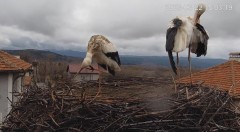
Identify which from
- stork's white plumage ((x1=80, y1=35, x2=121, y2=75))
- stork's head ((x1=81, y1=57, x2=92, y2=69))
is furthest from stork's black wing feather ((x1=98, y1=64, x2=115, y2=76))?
stork's head ((x1=81, y1=57, x2=92, y2=69))

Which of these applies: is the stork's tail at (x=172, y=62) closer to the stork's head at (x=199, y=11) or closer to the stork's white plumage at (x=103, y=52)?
the stork's head at (x=199, y=11)

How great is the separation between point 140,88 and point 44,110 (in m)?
1.47

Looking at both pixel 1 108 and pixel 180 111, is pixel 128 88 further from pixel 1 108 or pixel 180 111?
pixel 1 108

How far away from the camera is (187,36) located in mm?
6055

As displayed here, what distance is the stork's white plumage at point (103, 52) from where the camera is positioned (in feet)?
23.7

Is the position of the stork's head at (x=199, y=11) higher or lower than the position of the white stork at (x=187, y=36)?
higher

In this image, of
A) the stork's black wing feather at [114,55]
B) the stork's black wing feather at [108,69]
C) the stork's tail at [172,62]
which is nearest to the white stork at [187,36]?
the stork's tail at [172,62]

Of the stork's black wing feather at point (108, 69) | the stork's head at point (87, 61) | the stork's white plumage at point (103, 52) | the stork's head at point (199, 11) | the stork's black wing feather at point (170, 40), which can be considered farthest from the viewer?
the stork's black wing feather at point (108, 69)

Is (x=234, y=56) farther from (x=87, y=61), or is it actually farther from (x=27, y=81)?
(x=87, y=61)

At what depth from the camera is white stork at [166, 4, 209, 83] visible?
5.90 meters

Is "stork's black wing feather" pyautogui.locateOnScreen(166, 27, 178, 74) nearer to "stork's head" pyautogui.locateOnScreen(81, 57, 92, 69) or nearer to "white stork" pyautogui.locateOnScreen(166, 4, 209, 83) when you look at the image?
"white stork" pyautogui.locateOnScreen(166, 4, 209, 83)

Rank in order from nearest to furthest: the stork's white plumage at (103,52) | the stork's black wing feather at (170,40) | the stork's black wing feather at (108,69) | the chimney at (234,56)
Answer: the stork's black wing feather at (170,40)
the stork's white plumage at (103,52)
the stork's black wing feather at (108,69)
the chimney at (234,56)

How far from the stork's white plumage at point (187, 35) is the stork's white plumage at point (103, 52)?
1298mm

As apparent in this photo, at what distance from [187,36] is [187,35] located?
0.04 ft
